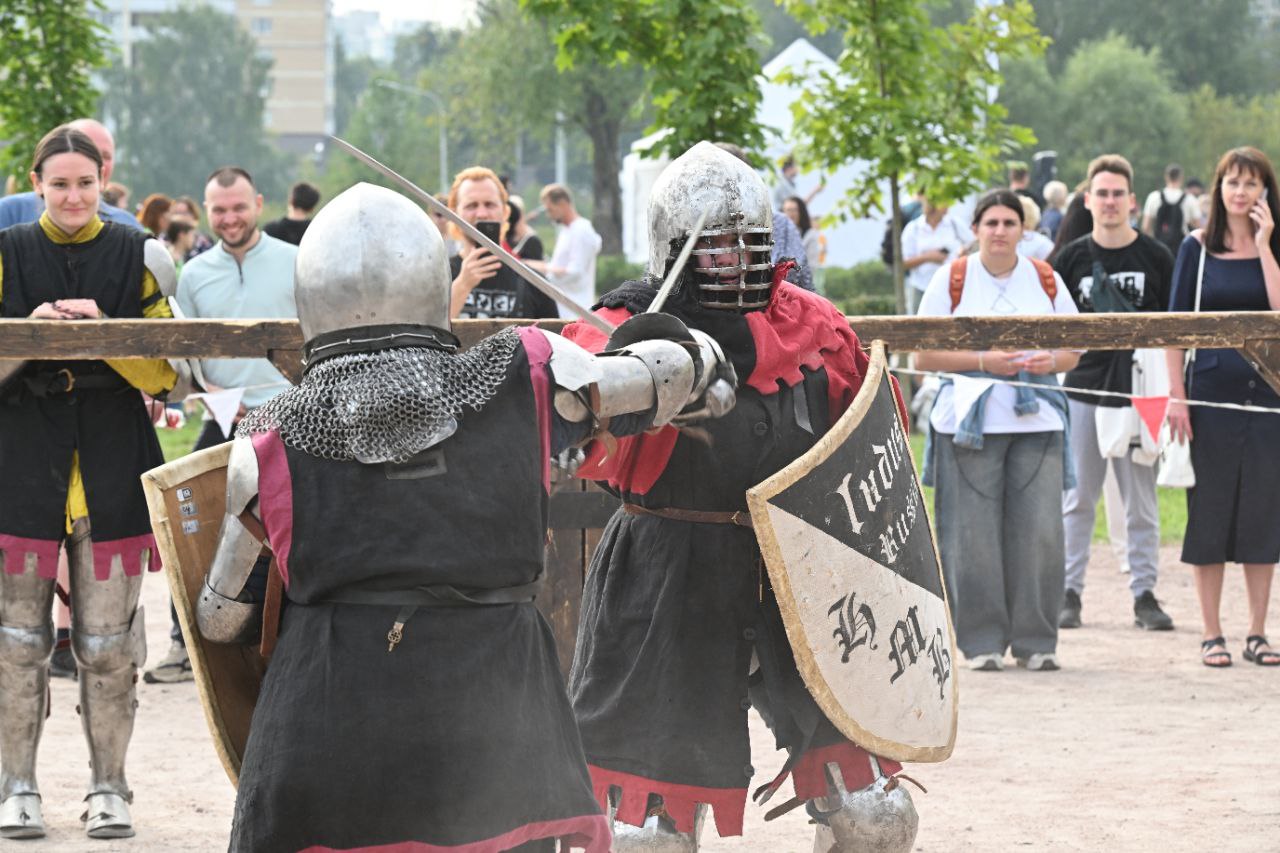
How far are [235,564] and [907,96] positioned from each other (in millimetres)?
7688

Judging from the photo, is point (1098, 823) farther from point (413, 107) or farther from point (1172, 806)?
point (413, 107)

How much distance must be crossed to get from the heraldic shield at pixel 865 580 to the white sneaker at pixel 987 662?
3.57m

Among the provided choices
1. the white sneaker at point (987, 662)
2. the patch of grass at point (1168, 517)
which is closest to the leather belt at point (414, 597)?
the white sneaker at point (987, 662)

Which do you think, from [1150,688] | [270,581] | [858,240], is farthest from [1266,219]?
[858,240]

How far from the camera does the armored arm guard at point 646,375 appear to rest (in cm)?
302

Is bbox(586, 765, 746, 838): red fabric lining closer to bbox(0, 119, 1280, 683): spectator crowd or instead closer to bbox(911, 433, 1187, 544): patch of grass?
bbox(0, 119, 1280, 683): spectator crowd

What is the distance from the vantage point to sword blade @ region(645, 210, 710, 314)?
3422mm

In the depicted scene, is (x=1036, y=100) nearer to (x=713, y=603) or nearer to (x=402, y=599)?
(x=713, y=603)

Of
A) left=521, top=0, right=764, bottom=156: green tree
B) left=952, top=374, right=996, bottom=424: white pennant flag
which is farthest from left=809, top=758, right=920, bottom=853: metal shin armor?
left=521, top=0, right=764, bottom=156: green tree

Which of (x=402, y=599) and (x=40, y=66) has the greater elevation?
(x=40, y=66)

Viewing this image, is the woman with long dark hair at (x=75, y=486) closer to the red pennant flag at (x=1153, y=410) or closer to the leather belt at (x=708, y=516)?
the leather belt at (x=708, y=516)

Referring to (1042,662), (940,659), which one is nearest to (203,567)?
(940,659)

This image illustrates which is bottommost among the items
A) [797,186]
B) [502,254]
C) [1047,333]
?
[1047,333]

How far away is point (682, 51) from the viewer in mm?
9250
